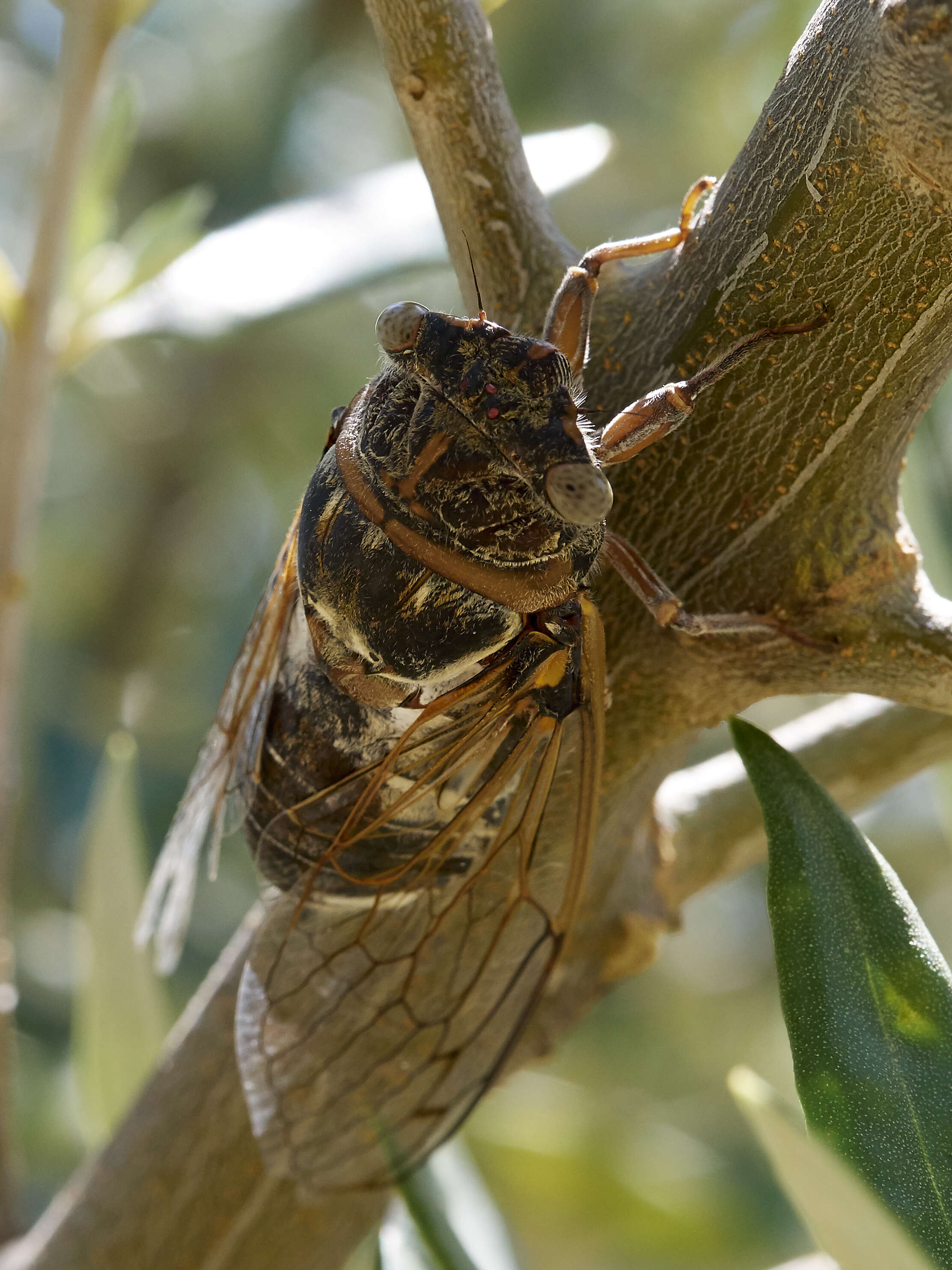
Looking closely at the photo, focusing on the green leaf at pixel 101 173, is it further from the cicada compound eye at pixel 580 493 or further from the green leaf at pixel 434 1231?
the green leaf at pixel 434 1231

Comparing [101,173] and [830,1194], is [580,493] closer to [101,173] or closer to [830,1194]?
[830,1194]

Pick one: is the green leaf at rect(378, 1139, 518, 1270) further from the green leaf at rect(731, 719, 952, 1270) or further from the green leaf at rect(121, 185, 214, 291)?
the green leaf at rect(121, 185, 214, 291)

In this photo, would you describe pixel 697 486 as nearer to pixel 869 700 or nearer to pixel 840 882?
pixel 840 882

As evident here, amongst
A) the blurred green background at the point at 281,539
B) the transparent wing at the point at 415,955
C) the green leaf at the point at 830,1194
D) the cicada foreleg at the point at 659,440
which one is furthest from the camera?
the blurred green background at the point at 281,539

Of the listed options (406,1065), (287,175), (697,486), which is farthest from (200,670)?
(697,486)

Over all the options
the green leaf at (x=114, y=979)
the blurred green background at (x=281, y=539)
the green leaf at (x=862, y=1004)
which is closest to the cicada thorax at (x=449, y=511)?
the green leaf at (x=862, y=1004)

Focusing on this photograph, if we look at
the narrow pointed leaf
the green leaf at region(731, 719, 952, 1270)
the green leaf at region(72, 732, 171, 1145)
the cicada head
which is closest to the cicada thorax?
the cicada head
